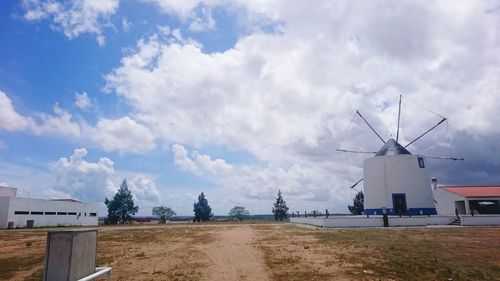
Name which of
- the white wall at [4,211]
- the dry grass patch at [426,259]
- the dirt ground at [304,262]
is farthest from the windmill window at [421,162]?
the white wall at [4,211]

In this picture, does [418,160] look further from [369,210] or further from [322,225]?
[322,225]

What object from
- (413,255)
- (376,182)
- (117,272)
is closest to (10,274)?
(117,272)

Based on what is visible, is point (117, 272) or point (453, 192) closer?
point (117, 272)

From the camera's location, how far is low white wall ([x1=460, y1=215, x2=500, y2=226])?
37.2 m

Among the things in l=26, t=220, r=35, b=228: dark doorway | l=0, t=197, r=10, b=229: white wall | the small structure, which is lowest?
l=26, t=220, r=35, b=228: dark doorway

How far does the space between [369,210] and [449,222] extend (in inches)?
549

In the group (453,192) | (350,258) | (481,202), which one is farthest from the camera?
(453,192)

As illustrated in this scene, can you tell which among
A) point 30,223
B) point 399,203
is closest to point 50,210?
point 30,223

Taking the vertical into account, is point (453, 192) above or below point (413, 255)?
above

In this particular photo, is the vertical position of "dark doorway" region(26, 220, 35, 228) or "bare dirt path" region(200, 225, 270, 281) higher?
"dark doorway" region(26, 220, 35, 228)

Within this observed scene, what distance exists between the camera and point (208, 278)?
41.9 ft

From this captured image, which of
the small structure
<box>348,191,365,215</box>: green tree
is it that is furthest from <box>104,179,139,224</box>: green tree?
the small structure

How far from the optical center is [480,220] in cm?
3741

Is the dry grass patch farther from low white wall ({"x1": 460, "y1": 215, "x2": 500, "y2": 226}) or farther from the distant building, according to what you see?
the distant building
